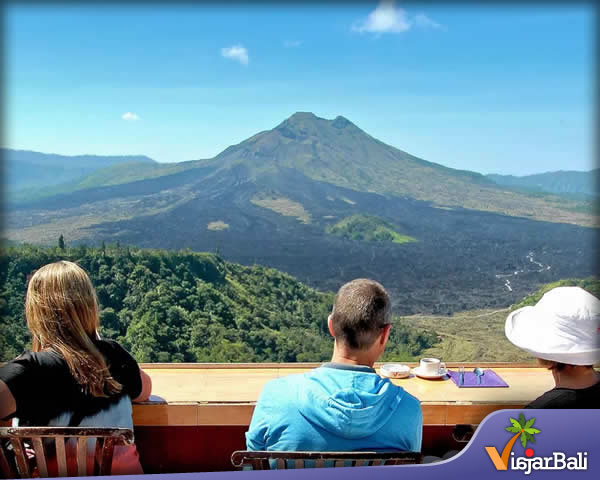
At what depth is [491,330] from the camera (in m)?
26.5

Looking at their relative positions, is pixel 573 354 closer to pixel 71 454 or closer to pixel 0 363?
pixel 71 454

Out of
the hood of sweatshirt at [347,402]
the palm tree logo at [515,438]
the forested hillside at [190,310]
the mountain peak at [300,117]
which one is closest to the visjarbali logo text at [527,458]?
the palm tree logo at [515,438]

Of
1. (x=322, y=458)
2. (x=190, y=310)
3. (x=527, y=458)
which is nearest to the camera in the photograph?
(x=322, y=458)

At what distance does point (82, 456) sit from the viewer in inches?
55.2

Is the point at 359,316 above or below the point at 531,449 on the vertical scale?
above

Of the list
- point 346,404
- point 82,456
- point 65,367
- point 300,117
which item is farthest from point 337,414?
point 300,117

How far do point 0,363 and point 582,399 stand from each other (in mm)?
1637

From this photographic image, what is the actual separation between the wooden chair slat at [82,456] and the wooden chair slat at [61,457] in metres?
0.03

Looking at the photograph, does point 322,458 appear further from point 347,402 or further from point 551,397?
point 551,397

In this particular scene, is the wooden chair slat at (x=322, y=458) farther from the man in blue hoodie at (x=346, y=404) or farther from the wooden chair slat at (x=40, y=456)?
the wooden chair slat at (x=40, y=456)

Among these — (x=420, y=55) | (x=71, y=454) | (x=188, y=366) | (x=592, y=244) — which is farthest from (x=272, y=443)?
(x=420, y=55)

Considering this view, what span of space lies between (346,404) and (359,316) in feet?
0.73

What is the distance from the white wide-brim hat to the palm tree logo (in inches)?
7.8

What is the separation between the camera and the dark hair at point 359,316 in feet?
4.68
